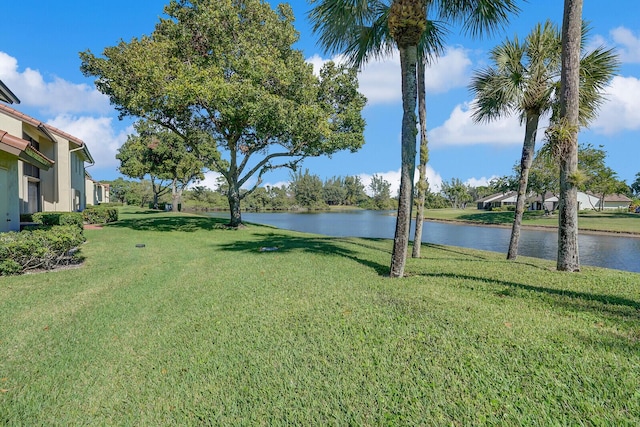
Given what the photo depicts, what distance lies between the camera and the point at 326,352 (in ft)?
11.3

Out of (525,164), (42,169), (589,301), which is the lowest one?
(589,301)

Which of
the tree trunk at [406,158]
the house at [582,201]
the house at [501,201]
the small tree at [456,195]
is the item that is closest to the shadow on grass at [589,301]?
the tree trunk at [406,158]

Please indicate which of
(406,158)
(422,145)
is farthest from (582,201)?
(406,158)

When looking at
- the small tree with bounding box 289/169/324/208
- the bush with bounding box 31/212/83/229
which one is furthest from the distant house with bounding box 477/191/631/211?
the bush with bounding box 31/212/83/229

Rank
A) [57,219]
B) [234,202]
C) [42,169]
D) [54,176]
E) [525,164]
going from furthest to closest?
1. [234,202]
2. [54,176]
3. [42,169]
4. [57,219]
5. [525,164]

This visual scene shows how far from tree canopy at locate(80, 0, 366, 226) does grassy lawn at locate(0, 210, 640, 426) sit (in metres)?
8.74

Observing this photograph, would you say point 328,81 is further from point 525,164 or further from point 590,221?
point 590,221

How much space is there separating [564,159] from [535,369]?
18.4ft

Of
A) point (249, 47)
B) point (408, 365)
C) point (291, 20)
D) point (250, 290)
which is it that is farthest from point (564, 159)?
point (291, 20)

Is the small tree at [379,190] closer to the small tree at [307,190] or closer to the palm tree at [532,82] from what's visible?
the small tree at [307,190]

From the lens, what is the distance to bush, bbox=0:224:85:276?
261 inches

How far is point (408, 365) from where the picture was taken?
310 cm

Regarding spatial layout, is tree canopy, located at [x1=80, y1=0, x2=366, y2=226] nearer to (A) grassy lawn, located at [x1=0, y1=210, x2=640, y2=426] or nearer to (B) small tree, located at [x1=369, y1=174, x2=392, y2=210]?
(A) grassy lawn, located at [x1=0, y1=210, x2=640, y2=426]

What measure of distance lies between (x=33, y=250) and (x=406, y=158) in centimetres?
783
